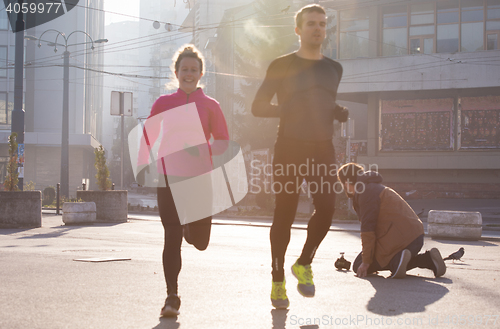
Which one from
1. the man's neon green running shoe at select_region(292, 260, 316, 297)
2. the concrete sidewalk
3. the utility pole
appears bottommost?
the concrete sidewalk

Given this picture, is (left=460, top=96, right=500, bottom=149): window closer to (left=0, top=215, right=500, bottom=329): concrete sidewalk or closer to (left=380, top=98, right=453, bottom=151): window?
(left=380, top=98, right=453, bottom=151): window

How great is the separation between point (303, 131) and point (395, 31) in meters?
31.1

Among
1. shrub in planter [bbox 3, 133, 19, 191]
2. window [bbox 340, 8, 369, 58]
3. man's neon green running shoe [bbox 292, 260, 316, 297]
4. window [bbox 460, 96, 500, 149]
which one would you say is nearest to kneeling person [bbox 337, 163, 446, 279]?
man's neon green running shoe [bbox 292, 260, 316, 297]

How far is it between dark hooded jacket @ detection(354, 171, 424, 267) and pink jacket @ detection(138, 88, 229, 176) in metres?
2.09

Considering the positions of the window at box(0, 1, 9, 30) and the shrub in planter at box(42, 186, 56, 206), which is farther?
the window at box(0, 1, 9, 30)

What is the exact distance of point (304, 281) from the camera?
13.7 ft

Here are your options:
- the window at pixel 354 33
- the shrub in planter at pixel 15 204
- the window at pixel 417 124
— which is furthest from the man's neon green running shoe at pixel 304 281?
the window at pixel 354 33

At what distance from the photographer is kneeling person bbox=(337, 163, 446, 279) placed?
19.3 feet

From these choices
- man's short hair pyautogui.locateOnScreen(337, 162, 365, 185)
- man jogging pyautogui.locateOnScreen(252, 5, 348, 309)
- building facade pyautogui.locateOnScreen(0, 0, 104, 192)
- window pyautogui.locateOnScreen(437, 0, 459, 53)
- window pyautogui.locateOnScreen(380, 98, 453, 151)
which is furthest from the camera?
building facade pyautogui.locateOnScreen(0, 0, 104, 192)

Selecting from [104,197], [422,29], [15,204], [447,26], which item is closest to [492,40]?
[447,26]

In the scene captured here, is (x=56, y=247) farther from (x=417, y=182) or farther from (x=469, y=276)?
(x=417, y=182)

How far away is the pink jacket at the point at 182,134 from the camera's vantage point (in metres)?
4.14

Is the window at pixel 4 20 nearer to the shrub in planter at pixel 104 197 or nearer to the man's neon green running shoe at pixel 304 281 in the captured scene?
the shrub in planter at pixel 104 197

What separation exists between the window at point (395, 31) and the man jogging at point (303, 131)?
3018 cm
